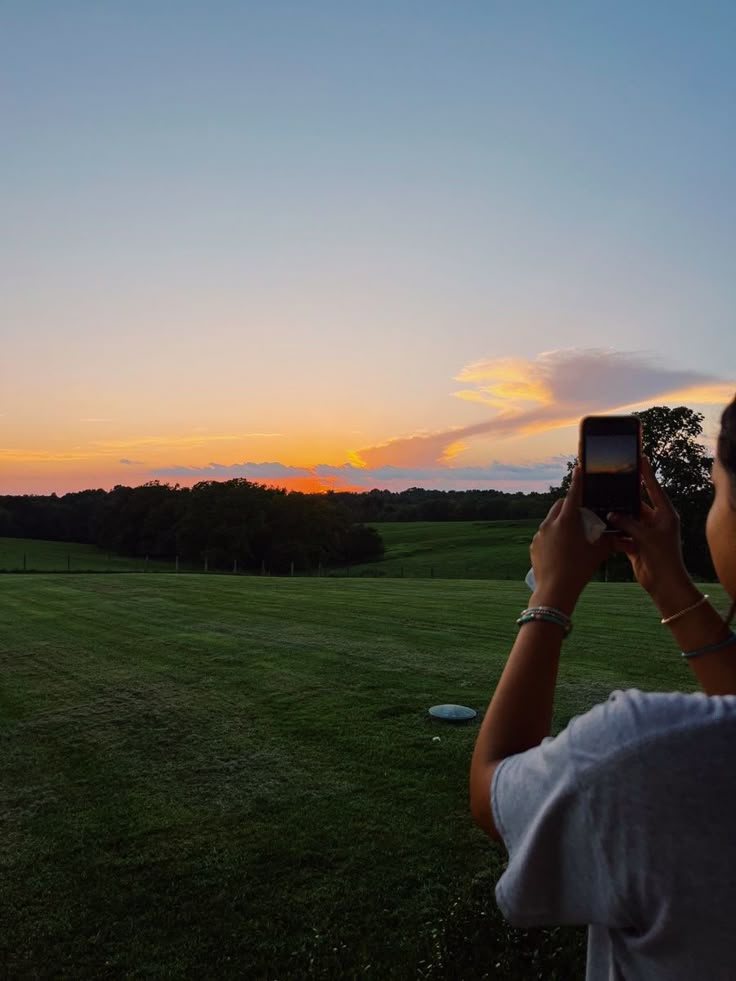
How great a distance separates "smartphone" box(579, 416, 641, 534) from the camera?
57.5 inches

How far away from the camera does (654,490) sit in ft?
5.13

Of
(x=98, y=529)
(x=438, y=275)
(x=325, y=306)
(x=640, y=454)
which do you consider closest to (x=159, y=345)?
(x=325, y=306)

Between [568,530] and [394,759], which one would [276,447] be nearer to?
[394,759]

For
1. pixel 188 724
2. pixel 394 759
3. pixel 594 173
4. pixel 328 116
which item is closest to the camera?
pixel 394 759

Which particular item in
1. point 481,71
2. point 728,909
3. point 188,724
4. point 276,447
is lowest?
point 188,724

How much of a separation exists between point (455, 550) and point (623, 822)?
65.8 m

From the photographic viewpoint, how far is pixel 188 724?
24.7 feet

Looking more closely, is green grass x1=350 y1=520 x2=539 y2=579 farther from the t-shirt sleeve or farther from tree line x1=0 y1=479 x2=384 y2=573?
the t-shirt sleeve

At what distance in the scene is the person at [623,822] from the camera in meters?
0.88

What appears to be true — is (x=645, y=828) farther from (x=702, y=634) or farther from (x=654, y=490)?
(x=654, y=490)

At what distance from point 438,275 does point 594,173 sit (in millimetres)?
5690

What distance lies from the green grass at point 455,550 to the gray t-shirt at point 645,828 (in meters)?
43.0

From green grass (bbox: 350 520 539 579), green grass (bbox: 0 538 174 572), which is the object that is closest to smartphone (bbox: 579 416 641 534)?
green grass (bbox: 350 520 539 579)

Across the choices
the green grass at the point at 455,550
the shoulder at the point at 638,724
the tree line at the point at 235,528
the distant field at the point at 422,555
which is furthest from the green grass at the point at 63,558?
the shoulder at the point at 638,724
